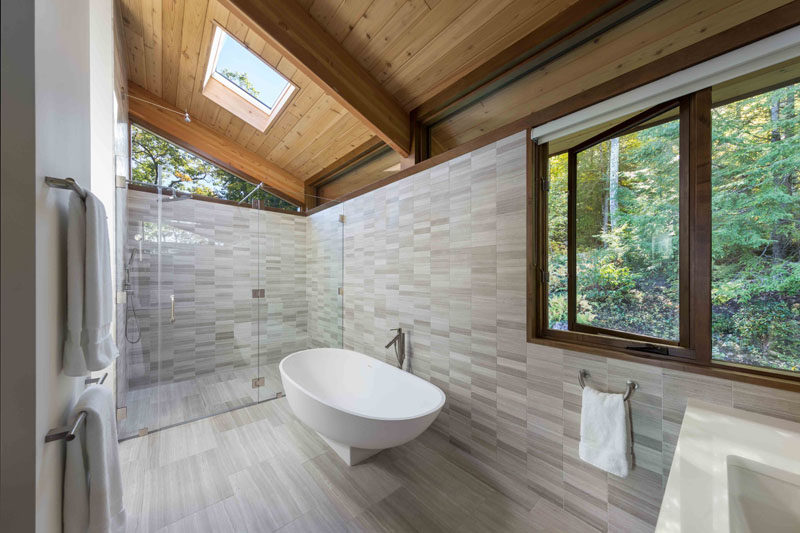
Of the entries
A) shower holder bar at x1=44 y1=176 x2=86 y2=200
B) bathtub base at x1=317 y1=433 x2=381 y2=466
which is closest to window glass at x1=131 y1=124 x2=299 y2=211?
shower holder bar at x1=44 y1=176 x2=86 y2=200

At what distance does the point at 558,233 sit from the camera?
1.74 metres

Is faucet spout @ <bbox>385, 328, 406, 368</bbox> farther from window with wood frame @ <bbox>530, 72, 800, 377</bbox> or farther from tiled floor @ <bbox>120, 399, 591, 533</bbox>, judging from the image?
window with wood frame @ <bbox>530, 72, 800, 377</bbox>

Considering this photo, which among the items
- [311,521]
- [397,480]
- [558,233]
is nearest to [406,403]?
[397,480]

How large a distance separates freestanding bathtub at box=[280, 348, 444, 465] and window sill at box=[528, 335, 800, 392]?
993 mm

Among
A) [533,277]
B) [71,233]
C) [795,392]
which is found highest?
[71,233]

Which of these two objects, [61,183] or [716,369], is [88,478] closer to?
[61,183]

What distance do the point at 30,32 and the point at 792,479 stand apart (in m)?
2.22

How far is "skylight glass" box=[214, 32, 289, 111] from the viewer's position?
2.62 metres

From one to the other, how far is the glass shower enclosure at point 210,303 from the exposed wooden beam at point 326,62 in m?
1.43

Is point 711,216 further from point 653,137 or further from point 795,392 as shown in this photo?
point 795,392

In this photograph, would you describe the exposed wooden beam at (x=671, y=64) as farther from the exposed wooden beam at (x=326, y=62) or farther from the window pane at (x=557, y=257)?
the exposed wooden beam at (x=326, y=62)

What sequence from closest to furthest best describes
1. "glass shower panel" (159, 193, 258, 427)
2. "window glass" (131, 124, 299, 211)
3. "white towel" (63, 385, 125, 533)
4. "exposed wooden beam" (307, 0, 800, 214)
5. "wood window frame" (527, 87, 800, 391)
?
1. "white towel" (63, 385, 125, 533)
2. "exposed wooden beam" (307, 0, 800, 214)
3. "wood window frame" (527, 87, 800, 391)
4. "glass shower panel" (159, 193, 258, 427)
5. "window glass" (131, 124, 299, 211)

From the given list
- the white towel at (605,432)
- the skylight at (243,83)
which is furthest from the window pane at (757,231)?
the skylight at (243,83)

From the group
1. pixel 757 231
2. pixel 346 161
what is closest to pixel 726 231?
pixel 757 231
